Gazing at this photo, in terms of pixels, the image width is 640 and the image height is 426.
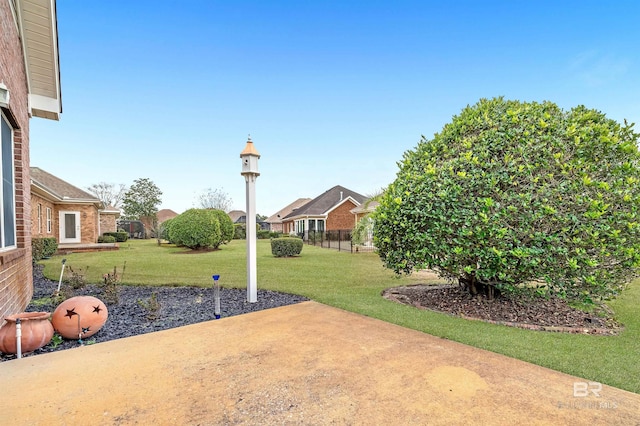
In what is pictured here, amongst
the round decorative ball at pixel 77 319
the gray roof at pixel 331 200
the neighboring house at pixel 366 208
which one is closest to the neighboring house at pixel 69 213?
the neighboring house at pixel 366 208

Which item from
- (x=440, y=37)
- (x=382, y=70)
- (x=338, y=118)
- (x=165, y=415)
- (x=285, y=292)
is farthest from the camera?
(x=338, y=118)

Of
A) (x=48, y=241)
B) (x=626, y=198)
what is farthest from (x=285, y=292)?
(x=48, y=241)

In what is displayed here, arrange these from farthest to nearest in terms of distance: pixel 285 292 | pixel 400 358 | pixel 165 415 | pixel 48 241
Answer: pixel 48 241, pixel 285 292, pixel 400 358, pixel 165 415

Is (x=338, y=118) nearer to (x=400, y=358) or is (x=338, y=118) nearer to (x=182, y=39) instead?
(x=182, y=39)

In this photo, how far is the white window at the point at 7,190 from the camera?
4.50 m

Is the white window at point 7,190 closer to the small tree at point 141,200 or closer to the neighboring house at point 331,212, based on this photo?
the neighboring house at point 331,212

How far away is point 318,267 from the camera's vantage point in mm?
11648

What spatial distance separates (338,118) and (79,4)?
10872 millimetres

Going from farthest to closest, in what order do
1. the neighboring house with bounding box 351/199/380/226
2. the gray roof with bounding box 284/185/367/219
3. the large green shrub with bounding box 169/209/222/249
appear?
1. the gray roof with bounding box 284/185/367/219
2. the large green shrub with bounding box 169/209/222/249
3. the neighboring house with bounding box 351/199/380/226

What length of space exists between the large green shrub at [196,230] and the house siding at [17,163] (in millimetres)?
13220

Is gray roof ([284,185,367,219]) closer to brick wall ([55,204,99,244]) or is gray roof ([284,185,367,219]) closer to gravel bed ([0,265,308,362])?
brick wall ([55,204,99,244])

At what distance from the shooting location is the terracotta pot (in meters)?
3.59

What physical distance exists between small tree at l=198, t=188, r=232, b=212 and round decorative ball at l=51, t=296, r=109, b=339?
4467cm

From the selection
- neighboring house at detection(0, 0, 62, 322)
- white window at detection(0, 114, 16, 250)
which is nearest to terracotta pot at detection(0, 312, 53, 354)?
neighboring house at detection(0, 0, 62, 322)
